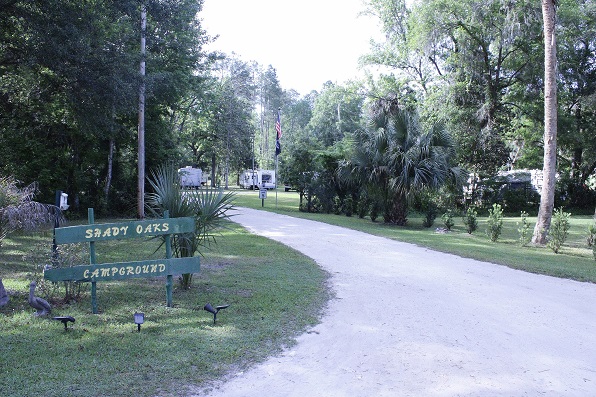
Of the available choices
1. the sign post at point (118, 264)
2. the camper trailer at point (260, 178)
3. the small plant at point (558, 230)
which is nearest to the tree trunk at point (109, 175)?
the sign post at point (118, 264)

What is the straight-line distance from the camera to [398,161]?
54.4ft

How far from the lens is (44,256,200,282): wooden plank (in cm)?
523

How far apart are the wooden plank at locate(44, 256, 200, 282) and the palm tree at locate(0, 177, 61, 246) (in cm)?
191

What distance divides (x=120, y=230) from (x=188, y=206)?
1.26 meters

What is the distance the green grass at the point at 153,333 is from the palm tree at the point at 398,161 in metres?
9.41

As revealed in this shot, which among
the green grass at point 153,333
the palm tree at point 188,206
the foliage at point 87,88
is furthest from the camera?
the foliage at point 87,88

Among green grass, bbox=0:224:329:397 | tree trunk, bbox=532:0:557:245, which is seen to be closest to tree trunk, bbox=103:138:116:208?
green grass, bbox=0:224:329:397

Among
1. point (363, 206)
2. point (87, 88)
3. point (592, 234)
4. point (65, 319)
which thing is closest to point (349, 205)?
point (363, 206)

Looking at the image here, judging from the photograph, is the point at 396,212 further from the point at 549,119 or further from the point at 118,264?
the point at 118,264

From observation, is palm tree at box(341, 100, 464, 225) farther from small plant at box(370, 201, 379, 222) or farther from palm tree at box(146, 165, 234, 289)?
palm tree at box(146, 165, 234, 289)

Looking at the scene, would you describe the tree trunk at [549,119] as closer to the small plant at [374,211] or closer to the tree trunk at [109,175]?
the small plant at [374,211]

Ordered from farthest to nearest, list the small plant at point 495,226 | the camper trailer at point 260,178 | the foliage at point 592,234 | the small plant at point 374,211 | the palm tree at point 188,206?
the camper trailer at point 260,178, the small plant at point 374,211, the small plant at point 495,226, the foliage at point 592,234, the palm tree at point 188,206

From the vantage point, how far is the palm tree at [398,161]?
1609 cm

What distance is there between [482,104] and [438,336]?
25.2 m
